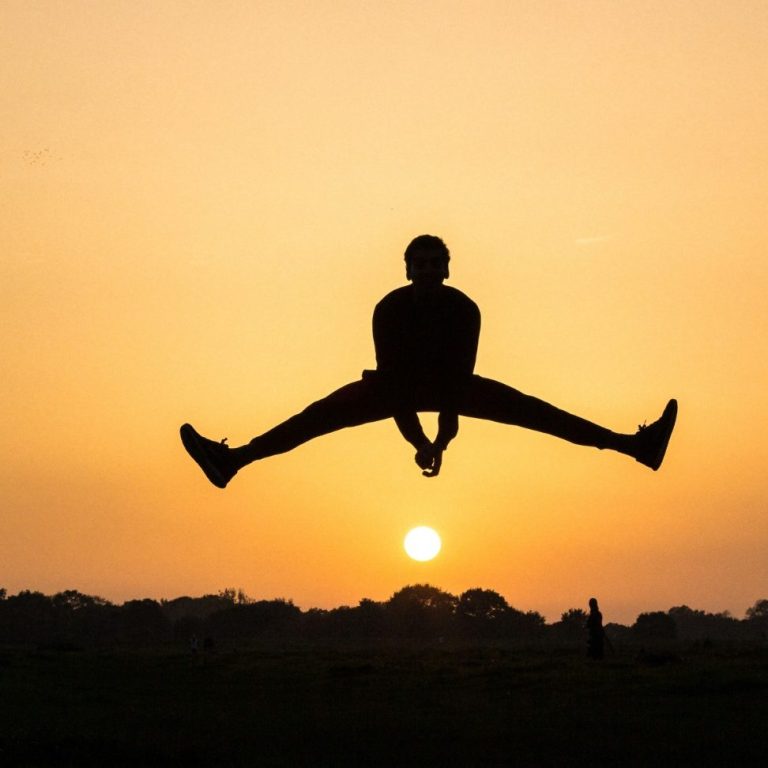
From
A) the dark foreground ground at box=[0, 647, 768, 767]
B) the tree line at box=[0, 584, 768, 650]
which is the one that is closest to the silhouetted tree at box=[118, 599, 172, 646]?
the tree line at box=[0, 584, 768, 650]

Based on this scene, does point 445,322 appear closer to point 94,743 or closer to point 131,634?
point 94,743

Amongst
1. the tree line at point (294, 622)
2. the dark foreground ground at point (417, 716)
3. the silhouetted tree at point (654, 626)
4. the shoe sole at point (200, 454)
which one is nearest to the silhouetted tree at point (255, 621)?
the tree line at point (294, 622)

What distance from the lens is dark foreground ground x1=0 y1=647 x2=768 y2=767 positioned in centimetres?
1989

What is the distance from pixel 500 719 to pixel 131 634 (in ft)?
321

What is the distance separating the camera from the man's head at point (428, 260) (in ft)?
34.0

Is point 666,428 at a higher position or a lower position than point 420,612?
lower

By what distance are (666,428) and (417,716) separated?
14621 millimetres

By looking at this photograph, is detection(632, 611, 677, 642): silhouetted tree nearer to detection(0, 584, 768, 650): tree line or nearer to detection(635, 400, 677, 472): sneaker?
detection(0, 584, 768, 650): tree line

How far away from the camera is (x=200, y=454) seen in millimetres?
11984

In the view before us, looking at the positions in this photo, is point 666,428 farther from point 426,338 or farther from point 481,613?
point 481,613

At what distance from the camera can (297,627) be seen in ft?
401

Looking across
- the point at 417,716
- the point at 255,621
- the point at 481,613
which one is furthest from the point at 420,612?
the point at 417,716

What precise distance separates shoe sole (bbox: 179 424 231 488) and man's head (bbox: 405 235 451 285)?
2.94 metres

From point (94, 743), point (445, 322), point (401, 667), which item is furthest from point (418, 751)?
point (401, 667)
